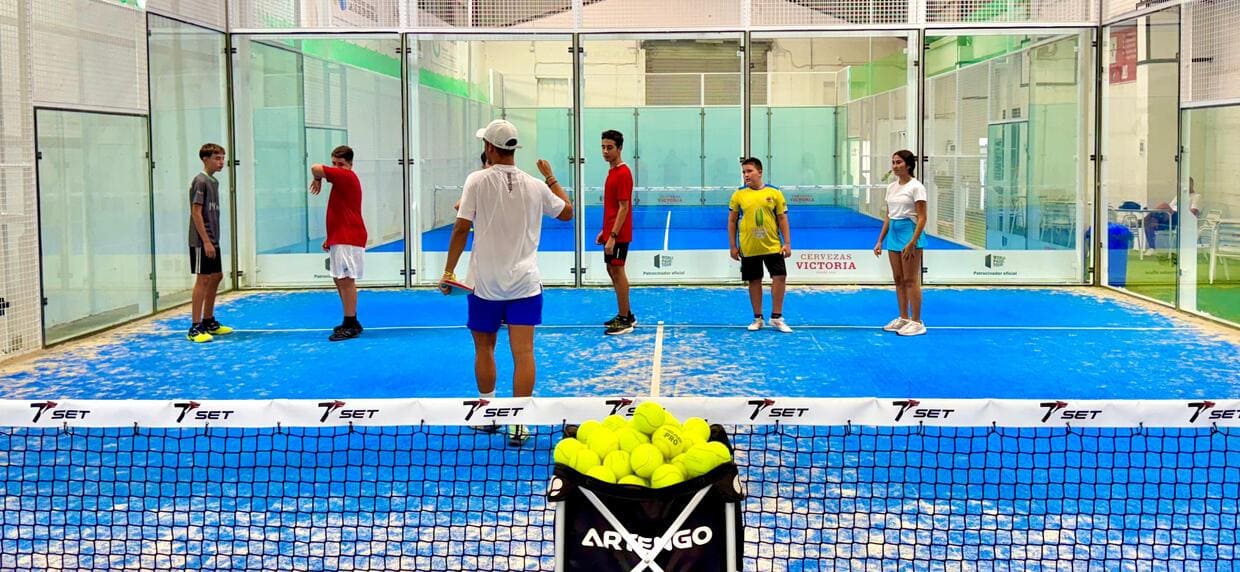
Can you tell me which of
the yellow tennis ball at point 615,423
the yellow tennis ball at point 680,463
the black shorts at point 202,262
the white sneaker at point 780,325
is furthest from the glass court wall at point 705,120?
the yellow tennis ball at point 680,463

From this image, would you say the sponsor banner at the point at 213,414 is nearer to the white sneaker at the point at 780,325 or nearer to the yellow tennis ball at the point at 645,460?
the yellow tennis ball at the point at 645,460

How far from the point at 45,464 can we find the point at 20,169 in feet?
15.9

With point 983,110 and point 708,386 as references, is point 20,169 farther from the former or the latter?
point 983,110

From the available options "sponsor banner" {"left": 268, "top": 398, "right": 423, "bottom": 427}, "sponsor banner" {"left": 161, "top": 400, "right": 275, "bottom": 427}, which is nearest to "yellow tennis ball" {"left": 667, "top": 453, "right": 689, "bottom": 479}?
"sponsor banner" {"left": 268, "top": 398, "right": 423, "bottom": 427}

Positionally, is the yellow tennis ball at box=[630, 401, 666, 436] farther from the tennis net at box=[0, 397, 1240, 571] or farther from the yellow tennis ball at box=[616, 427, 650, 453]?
the tennis net at box=[0, 397, 1240, 571]

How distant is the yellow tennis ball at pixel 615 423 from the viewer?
12.6ft

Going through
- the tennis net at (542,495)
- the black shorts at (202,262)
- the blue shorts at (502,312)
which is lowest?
the tennis net at (542,495)

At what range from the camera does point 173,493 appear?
5.81m

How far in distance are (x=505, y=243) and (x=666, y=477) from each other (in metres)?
3.23

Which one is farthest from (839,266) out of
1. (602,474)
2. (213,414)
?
(602,474)

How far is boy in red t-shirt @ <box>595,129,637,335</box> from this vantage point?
1045 cm

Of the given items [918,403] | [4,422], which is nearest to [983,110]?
[918,403]

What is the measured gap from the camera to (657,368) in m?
9.38

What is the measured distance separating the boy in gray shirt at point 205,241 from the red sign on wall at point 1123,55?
1018 cm
